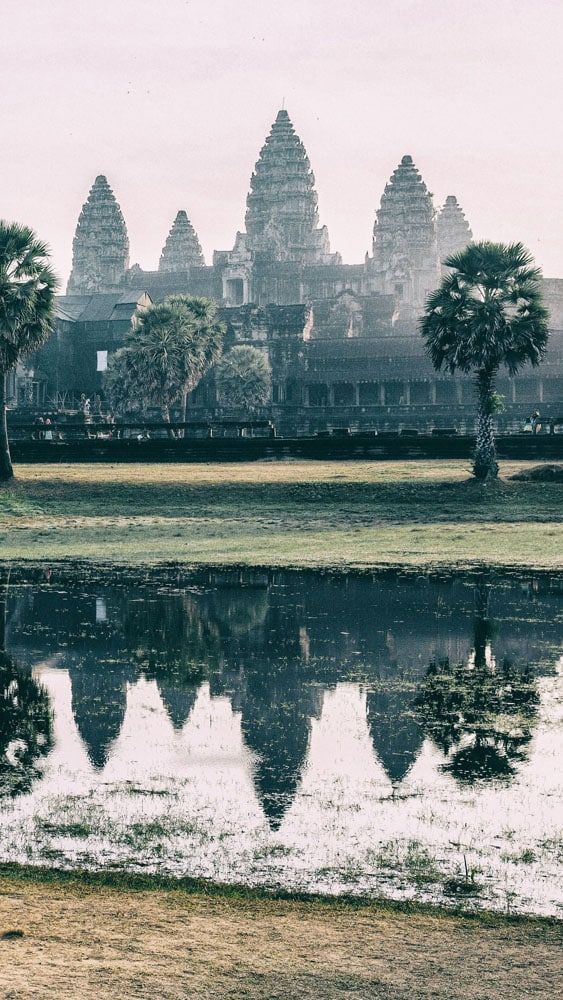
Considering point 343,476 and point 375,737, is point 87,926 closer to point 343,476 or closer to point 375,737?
point 375,737

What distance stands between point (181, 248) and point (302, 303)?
45192 millimetres

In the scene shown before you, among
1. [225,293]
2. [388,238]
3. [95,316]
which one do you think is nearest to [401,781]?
[95,316]

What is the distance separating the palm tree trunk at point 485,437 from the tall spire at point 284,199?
113 metres

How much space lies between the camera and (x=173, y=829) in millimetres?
9641

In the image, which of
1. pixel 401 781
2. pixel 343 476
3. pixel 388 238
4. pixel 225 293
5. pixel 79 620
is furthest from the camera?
pixel 388 238

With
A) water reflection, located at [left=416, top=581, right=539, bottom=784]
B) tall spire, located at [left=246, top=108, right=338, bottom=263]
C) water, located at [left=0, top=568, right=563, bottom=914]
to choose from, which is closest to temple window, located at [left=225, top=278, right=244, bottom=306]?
tall spire, located at [left=246, top=108, right=338, bottom=263]

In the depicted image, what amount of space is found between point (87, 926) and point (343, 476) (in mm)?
33930

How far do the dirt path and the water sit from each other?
522 millimetres

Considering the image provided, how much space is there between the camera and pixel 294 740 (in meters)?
12.5

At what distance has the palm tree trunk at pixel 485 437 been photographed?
4129 cm

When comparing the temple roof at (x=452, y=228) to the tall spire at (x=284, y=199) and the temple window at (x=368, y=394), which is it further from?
the temple window at (x=368, y=394)

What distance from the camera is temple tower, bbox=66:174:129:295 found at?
16175 centimetres

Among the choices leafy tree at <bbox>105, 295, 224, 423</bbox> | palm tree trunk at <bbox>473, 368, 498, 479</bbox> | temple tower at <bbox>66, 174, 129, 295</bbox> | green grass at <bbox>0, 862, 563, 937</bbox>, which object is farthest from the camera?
temple tower at <bbox>66, 174, 129, 295</bbox>

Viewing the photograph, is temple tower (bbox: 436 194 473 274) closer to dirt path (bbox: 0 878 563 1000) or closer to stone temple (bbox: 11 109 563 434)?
stone temple (bbox: 11 109 563 434)
